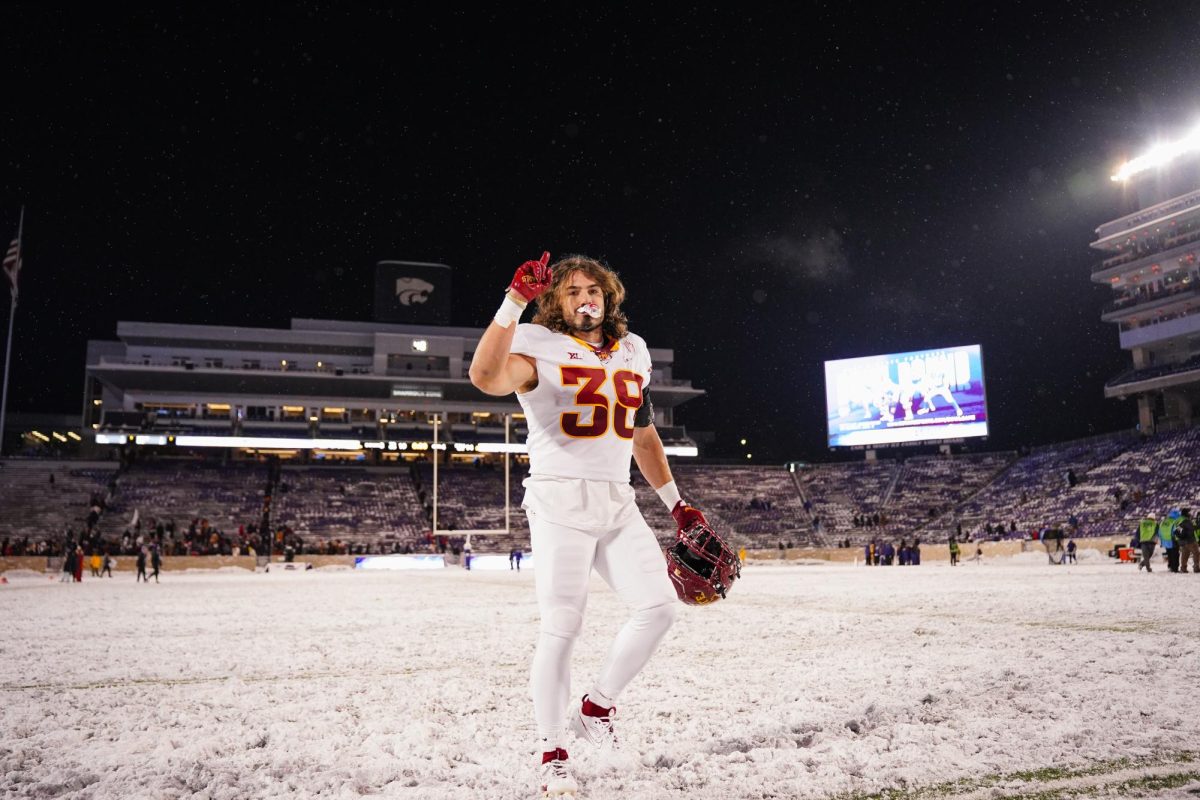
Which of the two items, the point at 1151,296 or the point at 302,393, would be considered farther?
the point at 302,393

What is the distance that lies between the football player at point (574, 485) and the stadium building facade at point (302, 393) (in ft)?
180

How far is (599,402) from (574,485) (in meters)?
0.41

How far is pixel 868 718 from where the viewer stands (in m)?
4.54

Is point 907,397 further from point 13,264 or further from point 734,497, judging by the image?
point 13,264

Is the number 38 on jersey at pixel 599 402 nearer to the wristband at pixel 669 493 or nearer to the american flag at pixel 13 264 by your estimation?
the wristband at pixel 669 493

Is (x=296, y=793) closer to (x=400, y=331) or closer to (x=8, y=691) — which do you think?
(x=8, y=691)

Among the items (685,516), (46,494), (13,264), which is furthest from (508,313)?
(46,494)

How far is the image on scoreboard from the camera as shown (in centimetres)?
5225

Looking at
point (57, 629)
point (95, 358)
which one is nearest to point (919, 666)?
point (57, 629)

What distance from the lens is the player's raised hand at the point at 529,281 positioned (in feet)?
11.6

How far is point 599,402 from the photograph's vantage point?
12.8 feet

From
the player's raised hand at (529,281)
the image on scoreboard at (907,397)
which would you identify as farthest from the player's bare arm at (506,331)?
the image on scoreboard at (907,397)

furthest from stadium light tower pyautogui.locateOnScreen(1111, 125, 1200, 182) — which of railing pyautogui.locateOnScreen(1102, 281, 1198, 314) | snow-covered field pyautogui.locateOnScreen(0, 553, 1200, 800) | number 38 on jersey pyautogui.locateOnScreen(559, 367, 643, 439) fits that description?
number 38 on jersey pyautogui.locateOnScreen(559, 367, 643, 439)

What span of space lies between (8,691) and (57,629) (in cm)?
568
